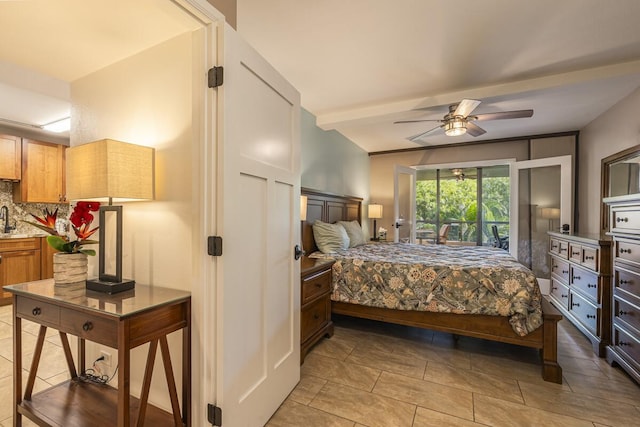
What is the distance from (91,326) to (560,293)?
15.4ft

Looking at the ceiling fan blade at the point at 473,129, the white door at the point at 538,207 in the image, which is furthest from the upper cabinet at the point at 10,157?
the white door at the point at 538,207

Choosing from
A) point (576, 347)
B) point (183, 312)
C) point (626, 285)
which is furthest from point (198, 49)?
point (576, 347)

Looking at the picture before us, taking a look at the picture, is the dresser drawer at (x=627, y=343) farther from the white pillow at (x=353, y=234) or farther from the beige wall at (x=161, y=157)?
the beige wall at (x=161, y=157)

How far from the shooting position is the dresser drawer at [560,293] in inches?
135

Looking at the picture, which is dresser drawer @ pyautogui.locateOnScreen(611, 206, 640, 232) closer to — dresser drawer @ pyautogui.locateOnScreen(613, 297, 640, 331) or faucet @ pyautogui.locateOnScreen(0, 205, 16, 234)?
dresser drawer @ pyautogui.locateOnScreen(613, 297, 640, 331)

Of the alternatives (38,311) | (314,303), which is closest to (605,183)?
(314,303)

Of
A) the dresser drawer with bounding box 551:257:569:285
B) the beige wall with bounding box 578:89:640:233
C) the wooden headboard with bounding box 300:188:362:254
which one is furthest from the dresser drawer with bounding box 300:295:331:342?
the beige wall with bounding box 578:89:640:233

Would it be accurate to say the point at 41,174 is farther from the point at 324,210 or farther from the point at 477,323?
the point at 477,323

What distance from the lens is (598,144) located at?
3801 mm

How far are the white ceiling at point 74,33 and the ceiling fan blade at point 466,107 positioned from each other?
94.7 inches

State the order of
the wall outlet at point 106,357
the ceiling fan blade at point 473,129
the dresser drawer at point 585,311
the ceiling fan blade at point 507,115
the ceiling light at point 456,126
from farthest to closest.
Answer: the ceiling fan blade at point 473,129 < the ceiling light at point 456,126 < the ceiling fan blade at point 507,115 < the dresser drawer at point 585,311 < the wall outlet at point 106,357

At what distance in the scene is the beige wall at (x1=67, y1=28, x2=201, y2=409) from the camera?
142 centimetres

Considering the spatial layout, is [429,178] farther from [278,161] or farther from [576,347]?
[278,161]

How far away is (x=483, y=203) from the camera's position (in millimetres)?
7035
